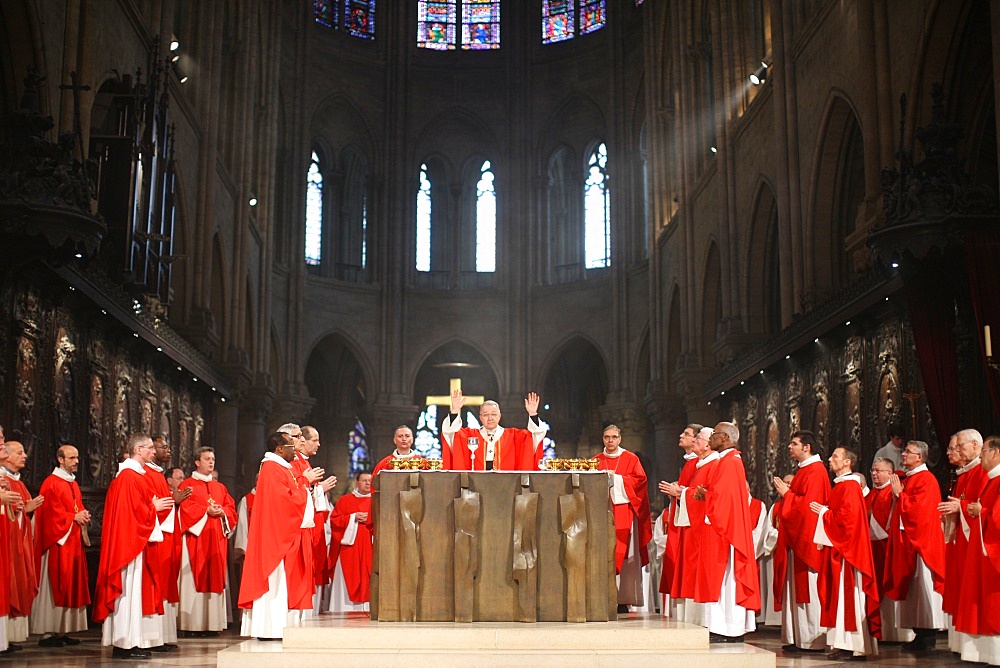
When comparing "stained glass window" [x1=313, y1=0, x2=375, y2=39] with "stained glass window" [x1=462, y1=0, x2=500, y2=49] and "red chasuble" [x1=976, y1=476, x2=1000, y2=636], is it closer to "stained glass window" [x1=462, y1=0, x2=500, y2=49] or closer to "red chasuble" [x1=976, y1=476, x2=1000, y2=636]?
"stained glass window" [x1=462, y1=0, x2=500, y2=49]

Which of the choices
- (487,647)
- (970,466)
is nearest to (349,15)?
(970,466)

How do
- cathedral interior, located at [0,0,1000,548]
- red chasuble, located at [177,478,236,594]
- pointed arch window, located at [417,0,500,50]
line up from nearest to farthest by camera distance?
red chasuble, located at [177,478,236,594] → cathedral interior, located at [0,0,1000,548] → pointed arch window, located at [417,0,500,50]

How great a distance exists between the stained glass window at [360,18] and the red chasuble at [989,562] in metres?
31.4

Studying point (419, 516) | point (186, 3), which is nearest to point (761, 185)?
point (186, 3)

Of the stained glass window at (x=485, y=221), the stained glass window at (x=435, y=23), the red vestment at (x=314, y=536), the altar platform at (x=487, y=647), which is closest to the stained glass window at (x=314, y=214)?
the stained glass window at (x=485, y=221)

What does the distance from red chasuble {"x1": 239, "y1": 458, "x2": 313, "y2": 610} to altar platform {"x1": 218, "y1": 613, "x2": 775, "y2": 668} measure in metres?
0.93

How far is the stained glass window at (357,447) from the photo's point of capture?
38.4 m

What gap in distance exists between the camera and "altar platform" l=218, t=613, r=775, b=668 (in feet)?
26.8

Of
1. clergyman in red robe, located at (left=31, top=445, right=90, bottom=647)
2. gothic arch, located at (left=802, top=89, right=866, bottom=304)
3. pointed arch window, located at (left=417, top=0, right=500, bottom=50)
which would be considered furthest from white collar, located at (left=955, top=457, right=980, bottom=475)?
pointed arch window, located at (left=417, top=0, right=500, bottom=50)

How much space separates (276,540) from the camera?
9695mm

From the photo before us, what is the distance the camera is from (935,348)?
39.9 feet

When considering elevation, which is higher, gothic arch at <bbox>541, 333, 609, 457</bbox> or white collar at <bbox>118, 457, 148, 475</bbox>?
gothic arch at <bbox>541, 333, 609, 457</bbox>

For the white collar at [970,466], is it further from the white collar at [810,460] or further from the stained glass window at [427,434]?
the stained glass window at [427,434]

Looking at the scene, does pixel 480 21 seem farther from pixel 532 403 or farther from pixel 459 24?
pixel 532 403
